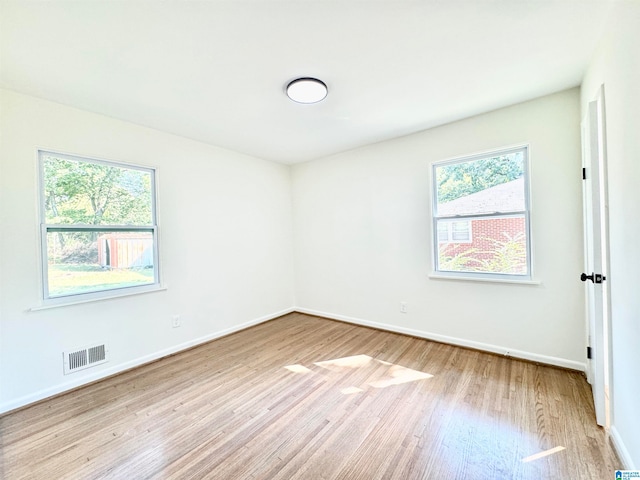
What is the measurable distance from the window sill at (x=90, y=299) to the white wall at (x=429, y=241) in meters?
2.27

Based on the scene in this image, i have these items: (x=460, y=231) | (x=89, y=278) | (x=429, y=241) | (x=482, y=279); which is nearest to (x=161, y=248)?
(x=89, y=278)

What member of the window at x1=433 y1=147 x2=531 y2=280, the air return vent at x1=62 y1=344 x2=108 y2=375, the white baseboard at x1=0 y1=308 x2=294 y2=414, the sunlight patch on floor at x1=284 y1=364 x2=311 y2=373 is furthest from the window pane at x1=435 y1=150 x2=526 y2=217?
the air return vent at x1=62 y1=344 x2=108 y2=375

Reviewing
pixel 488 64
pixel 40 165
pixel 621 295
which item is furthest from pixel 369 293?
pixel 40 165

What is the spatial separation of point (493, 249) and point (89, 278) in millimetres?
4147

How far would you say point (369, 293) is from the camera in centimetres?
377

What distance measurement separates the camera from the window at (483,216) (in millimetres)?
2664

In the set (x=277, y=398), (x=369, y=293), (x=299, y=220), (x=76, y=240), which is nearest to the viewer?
(x=277, y=398)

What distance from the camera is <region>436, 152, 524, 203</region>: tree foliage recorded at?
8.84ft

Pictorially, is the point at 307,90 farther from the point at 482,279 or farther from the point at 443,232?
the point at 482,279

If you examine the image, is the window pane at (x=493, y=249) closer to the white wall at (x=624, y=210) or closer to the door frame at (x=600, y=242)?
the door frame at (x=600, y=242)

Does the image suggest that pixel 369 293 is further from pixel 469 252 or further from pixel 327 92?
pixel 327 92

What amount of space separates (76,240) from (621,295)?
13.5 feet

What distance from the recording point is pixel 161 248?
302 centimetres

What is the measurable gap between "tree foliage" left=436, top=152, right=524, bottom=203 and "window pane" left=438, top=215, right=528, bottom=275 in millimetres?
386
